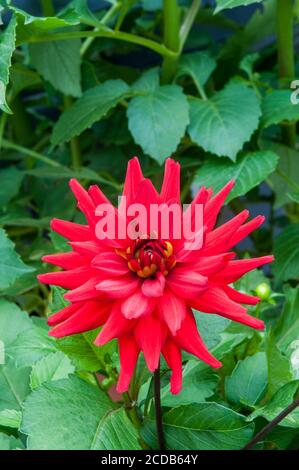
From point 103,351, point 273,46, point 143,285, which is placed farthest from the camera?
point 273,46

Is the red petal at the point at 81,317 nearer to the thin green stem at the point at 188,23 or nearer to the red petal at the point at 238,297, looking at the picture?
the red petal at the point at 238,297

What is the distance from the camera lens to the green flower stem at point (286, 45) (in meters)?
0.79

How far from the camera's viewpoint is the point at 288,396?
0.44m

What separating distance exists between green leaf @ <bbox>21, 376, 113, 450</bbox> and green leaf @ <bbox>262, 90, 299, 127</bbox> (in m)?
0.39

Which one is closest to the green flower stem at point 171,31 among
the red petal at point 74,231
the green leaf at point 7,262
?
the green leaf at point 7,262

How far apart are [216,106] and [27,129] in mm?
337

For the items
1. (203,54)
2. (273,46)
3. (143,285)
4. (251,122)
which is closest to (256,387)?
(143,285)

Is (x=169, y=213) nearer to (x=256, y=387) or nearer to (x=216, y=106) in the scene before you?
(x=256, y=387)

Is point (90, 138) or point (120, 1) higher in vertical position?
point (120, 1)

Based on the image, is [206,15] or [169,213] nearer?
[169,213]

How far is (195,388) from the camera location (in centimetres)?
50

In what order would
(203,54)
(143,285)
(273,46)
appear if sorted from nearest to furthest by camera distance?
1. (143,285)
2. (203,54)
3. (273,46)

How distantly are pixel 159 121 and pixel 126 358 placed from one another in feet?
1.28

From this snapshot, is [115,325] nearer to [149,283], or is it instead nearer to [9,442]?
[149,283]
